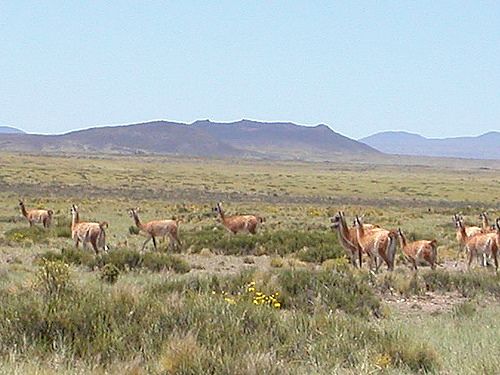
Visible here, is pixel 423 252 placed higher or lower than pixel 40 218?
higher

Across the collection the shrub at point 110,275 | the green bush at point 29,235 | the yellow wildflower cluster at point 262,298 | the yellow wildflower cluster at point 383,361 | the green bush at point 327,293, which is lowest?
the green bush at point 29,235

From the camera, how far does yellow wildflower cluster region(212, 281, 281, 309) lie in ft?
33.6

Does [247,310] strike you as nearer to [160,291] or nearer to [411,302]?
[160,291]

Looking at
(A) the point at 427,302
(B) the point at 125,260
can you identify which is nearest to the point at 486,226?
(A) the point at 427,302

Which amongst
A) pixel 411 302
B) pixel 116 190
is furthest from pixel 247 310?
pixel 116 190

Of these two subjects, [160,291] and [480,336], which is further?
[160,291]

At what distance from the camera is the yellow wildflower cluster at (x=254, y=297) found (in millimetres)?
10236

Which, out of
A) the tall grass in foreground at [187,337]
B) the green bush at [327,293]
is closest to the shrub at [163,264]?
the green bush at [327,293]

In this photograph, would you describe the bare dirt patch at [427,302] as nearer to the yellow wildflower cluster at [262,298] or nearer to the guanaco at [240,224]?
the yellow wildflower cluster at [262,298]

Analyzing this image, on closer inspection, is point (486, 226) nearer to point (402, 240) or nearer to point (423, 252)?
point (402, 240)

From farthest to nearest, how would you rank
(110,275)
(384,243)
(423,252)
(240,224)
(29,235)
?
(240,224), (29,235), (423,252), (384,243), (110,275)

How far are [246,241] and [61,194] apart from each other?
43233 mm

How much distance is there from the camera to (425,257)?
17516 mm

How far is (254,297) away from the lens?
11.3 meters
